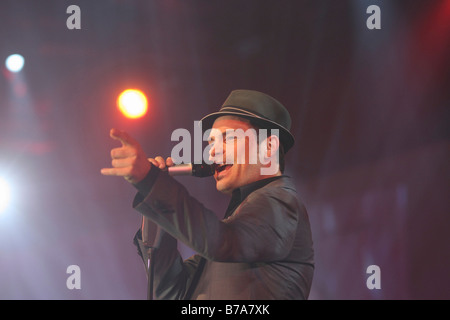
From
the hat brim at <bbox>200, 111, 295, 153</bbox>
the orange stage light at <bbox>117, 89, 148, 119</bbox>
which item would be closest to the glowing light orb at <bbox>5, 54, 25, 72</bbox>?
the orange stage light at <bbox>117, 89, 148, 119</bbox>

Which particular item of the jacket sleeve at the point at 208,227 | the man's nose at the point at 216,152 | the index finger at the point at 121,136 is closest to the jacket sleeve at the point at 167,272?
the man's nose at the point at 216,152

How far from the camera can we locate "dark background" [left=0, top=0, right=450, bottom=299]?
3.21m

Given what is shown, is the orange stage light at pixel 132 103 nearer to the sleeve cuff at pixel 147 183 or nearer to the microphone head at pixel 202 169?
the microphone head at pixel 202 169

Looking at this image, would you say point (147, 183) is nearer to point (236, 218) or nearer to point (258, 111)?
point (236, 218)

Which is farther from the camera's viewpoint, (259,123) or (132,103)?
(132,103)

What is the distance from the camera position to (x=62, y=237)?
3510 millimetres

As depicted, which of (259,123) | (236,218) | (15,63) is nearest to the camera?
(236,218)

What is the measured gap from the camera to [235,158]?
159 cm

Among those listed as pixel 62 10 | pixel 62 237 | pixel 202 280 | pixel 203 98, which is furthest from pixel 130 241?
pixel 202 280

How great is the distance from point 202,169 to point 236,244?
0.47m

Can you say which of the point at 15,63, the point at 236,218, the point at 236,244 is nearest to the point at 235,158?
the point at 236,218

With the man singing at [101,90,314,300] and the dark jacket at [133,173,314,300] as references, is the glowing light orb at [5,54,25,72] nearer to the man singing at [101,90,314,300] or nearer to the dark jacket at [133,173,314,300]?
the man singing at [101,90,314,300]

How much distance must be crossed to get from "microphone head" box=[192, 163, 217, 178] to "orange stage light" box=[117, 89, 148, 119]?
2.00 m

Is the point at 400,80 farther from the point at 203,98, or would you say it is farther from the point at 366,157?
the point at 203,98
